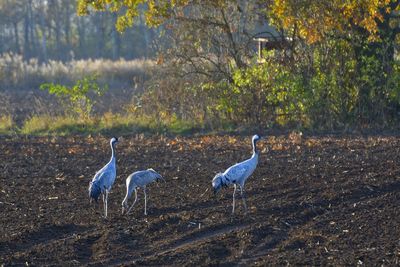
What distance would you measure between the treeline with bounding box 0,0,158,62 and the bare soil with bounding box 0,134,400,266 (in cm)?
4334

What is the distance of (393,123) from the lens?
24703mm

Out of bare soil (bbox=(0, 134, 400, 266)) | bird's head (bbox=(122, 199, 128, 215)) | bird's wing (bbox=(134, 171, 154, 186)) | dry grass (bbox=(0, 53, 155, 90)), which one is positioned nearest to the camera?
bare soil (bbox=(0, 134, 400, 266))

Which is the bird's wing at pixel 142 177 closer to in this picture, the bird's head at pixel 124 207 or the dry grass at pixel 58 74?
the bird's head at pixel 124 207

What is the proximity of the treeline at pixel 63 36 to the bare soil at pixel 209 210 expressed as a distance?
1706 inches

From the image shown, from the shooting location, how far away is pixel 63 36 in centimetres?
7050

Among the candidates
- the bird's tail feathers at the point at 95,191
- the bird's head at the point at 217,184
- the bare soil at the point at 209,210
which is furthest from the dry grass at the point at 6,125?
the bird's head at the point at 217,184

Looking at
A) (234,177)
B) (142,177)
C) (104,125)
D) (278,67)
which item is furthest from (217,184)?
(104,125)

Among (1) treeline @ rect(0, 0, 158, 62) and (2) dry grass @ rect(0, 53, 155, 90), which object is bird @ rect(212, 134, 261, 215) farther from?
(1) treeline @ rect(0, 0, 158, 62)

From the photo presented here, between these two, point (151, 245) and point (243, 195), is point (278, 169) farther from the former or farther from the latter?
point (151, 245)

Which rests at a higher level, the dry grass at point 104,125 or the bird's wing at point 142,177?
the bird's wing at point 142,177

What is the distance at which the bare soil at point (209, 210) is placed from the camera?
1137 centimetres

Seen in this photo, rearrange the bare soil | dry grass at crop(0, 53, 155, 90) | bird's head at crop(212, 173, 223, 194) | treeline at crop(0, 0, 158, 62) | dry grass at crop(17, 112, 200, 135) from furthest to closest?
1. treeline at crop(0, 0, 158, 62)
2. dry grass at crop(0, 53, 155, 90)
3. dry grass at crop(17, 112, 200, 135)
4. bird's head at crop(212, 173, 223, 194)
5. the bare soil

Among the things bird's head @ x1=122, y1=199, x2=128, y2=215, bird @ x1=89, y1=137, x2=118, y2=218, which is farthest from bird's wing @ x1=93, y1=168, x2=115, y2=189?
bird's head @ x1=122, y1=199, x2=128, y2=215

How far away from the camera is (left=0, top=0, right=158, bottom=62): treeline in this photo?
6456 cm
